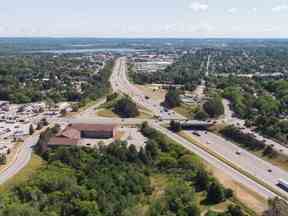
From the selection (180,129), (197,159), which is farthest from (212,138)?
(197,159)

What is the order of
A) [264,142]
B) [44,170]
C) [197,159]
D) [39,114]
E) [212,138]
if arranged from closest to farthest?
[44,170], [197,159], [264,142], [212,138], [39,114]

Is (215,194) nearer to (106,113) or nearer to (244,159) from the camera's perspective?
(244,159)

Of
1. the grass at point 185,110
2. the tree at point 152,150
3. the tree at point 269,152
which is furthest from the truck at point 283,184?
the grass at point 185,110

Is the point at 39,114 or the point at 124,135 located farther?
the point at 39,114

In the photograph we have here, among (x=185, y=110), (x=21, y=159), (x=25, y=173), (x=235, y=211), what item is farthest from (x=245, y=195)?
(x=185, y=110)

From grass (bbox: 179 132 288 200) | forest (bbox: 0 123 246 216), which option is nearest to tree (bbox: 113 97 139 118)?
grass (bbox: 179 132 288 200)

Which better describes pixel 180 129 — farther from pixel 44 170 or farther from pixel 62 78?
pixel 62 78
